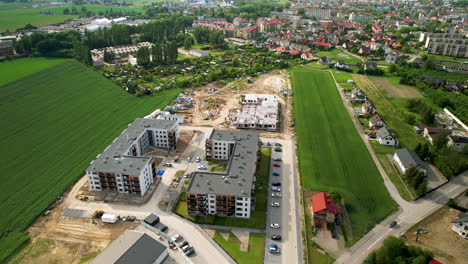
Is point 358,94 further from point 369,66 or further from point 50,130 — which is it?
point 50,130

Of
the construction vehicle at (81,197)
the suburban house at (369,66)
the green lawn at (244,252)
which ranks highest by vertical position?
the suburban house at (369,66)

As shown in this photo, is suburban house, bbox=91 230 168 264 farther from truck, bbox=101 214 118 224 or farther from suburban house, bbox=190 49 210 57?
suburban house, bbox=190 49 210 57

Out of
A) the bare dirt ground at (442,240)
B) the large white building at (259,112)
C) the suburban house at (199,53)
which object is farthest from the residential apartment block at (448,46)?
the bare dirt ground at (442,240)

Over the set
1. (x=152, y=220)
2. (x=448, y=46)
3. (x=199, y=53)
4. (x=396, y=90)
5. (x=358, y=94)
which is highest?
(x=448, y=46)

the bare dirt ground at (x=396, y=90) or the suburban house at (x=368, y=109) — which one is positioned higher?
the suburban house at (x=368, y=109)

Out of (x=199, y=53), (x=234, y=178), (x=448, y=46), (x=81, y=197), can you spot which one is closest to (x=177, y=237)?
(x=234, y=178)

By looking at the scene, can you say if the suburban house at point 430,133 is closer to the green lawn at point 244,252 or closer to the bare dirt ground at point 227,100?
the bare dirt ground at point 227,100

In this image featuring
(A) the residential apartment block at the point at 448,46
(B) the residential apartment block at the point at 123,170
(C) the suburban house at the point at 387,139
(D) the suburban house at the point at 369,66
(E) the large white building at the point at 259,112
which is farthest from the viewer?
(A) the residential apartment block at the point at 448,46
